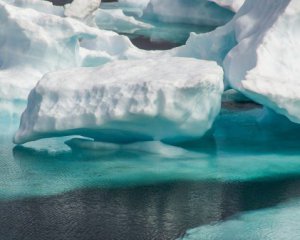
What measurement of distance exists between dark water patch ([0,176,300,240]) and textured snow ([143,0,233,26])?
30.0 feet

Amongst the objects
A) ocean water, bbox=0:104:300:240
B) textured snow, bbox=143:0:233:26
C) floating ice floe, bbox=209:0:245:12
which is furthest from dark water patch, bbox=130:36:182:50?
ocean water, bbox=0:104:300:240

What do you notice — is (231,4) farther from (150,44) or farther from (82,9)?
(82,9)

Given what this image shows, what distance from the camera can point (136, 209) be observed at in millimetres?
4922

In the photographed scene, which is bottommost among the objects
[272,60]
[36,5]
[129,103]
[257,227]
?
[36,5]

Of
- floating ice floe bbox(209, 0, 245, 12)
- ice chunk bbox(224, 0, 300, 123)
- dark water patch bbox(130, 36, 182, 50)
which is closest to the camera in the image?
ice chunk bbox(224, 0, 300, 123)

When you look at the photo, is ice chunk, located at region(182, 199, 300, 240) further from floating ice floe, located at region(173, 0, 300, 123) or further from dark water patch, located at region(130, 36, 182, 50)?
dark water patch, located at region(130, 36, 182, 50)

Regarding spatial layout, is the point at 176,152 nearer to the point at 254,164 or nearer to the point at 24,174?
the point at 254,164

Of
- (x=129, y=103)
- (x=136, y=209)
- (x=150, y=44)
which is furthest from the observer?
(x=150, y=44)

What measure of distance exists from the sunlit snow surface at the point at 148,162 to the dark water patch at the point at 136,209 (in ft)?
0.58

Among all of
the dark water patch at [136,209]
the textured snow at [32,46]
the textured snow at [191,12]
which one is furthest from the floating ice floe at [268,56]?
the textured snow at [191,12]

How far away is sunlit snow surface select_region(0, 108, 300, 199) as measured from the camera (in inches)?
217

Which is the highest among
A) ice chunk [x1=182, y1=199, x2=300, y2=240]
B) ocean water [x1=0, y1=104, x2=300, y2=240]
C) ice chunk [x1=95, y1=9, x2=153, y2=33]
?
ice chunk [x1=182, y1=199, x2=300, y2=240]

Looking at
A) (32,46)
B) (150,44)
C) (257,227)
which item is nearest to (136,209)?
(257,227)

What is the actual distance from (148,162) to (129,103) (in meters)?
0.49
